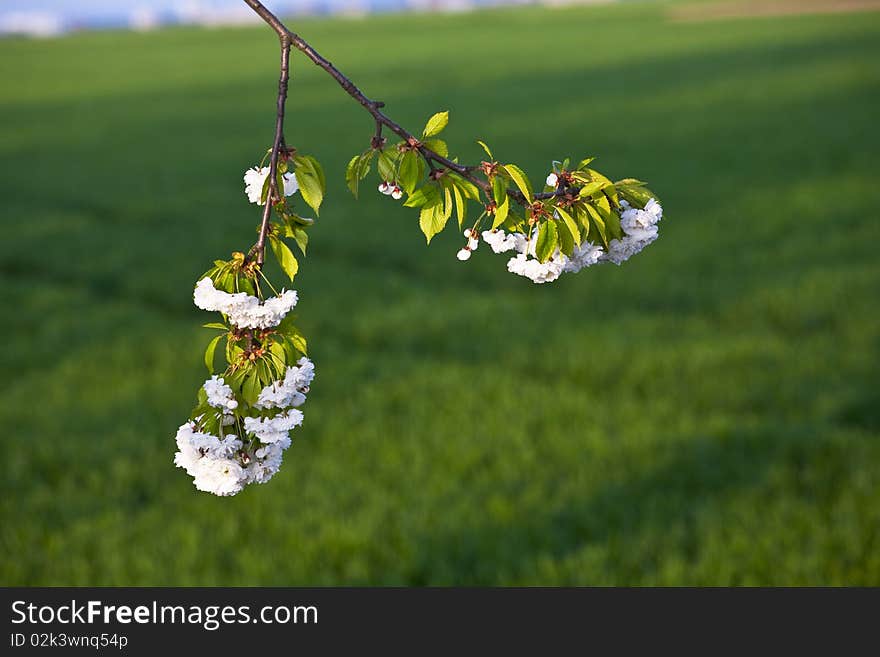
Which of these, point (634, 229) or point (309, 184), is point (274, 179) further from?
point (634, 229)

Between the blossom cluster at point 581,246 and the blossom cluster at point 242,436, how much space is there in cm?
42

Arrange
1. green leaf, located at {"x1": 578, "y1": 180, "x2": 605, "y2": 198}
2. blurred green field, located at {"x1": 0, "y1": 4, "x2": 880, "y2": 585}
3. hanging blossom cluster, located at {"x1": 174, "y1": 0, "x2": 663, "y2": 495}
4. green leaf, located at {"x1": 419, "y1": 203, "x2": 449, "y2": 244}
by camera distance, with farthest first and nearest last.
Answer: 1. blurred green field, located at {"x1": 0, "y1": 4, "x2": 880, "y2": 585}
2. green leaf, located at {"x1": 419, "y1": 203, "x2": 449, "y2": 244}
3. green leaf, located at {"x1": 578, "y1": 180, "x2": 605, "y2": 198}
4. hanging blossom cluster, located at {"x1": 174, "y1": 0, "x2": 663, "y2": 495}

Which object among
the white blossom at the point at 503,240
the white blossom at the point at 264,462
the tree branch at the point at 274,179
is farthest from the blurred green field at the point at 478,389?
the tree branch at the point at 274,179

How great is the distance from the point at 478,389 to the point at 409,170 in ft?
24.7

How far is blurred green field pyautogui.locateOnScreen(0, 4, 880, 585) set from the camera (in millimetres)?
6484

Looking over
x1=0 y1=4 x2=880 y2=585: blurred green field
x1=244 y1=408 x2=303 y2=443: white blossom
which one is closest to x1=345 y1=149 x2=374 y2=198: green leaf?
x1=244 y1=408 x2=303 y2=443: white blossom

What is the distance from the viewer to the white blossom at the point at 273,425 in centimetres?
176

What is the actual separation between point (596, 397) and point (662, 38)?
57.2 m

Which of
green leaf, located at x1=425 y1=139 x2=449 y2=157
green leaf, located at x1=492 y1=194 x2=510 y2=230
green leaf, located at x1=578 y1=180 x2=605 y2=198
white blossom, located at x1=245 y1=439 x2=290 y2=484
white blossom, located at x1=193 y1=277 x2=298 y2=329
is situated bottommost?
white blossom, located at x1=245 y1=439 x2=290 y2=484

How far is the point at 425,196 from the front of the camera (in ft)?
6.15

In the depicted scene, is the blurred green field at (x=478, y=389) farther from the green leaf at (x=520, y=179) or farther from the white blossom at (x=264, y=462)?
the green leaf at (x=520, y=179)

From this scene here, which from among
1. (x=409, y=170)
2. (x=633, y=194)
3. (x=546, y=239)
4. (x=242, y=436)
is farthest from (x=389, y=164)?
(x=242, y=436)

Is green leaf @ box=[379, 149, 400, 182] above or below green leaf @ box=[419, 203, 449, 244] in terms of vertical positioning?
above

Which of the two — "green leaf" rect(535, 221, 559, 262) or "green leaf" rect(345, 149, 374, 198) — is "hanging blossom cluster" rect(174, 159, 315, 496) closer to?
A: "green leaf" rect(345, 149, 374, 198)
